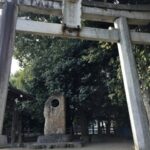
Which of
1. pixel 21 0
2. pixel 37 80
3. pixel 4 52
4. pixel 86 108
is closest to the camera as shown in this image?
pixel 4 52

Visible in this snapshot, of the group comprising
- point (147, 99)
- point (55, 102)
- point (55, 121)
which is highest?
point (55, 102)

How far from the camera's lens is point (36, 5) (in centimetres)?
785

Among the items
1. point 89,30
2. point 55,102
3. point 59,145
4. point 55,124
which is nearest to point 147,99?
point 89,30

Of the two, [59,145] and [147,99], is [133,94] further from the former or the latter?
[59,145]

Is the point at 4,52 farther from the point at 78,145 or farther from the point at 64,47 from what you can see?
the point at 64,47

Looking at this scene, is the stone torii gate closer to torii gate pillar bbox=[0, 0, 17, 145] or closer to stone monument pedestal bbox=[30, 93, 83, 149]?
torii gate pillar bbox=[0, 0, 17, 145]

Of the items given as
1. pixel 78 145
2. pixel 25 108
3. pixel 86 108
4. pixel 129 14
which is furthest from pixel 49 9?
pixel 25 108

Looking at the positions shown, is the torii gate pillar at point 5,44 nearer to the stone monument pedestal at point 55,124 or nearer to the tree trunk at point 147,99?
the tree trunk at point 147,99

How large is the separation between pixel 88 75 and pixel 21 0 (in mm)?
9070

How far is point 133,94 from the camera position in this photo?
7.53 m

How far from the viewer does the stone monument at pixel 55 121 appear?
15495 millimetres

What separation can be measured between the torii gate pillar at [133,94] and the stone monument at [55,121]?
8535 millimetres

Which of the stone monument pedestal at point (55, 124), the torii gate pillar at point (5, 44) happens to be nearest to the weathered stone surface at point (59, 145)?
the stone monument pedestal at point (55, 124)

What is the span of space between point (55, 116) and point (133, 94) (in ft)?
30.5
